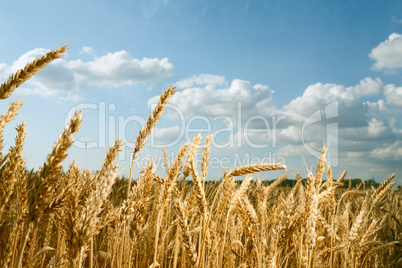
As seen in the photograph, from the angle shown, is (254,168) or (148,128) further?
(254,168)

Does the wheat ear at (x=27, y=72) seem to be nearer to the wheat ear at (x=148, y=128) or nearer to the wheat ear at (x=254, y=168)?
the wheat ear at (x=148, y=128)

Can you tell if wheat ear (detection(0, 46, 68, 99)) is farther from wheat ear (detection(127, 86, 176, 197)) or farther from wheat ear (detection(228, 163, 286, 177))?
wheat ear (detection(228, 163, 286, 177))

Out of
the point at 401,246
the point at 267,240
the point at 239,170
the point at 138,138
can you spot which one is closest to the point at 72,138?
the point at 138,138

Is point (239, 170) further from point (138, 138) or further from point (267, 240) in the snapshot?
point (138, 138)

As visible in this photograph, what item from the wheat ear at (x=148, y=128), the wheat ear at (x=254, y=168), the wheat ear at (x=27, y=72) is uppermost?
the wheat ear at (x=27, y=72)

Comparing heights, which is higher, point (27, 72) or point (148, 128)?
point (27, 72)

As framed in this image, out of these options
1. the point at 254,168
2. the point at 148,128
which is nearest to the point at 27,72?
the point at 148,128

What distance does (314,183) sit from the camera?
2557mm

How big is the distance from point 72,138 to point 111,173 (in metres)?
0.34

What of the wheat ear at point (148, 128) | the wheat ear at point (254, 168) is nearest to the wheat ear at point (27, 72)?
the wheat ear at point (148, 128)

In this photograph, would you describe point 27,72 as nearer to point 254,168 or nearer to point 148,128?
point 148,128

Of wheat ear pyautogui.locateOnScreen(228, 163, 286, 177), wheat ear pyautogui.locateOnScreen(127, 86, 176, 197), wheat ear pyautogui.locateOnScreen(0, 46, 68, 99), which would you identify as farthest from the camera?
wheat ear pyautogui.locateOnScreen(228, 163, 286, 177)

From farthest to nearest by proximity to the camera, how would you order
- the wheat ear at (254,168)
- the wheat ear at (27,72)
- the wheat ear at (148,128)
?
the wheat ear at (254,168), the wheat ear at (27,72), the wheat ear at (148,128)

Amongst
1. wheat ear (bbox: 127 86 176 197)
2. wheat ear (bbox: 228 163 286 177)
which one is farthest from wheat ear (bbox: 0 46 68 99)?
wheat ear (bbox: 228 163 286 177)
